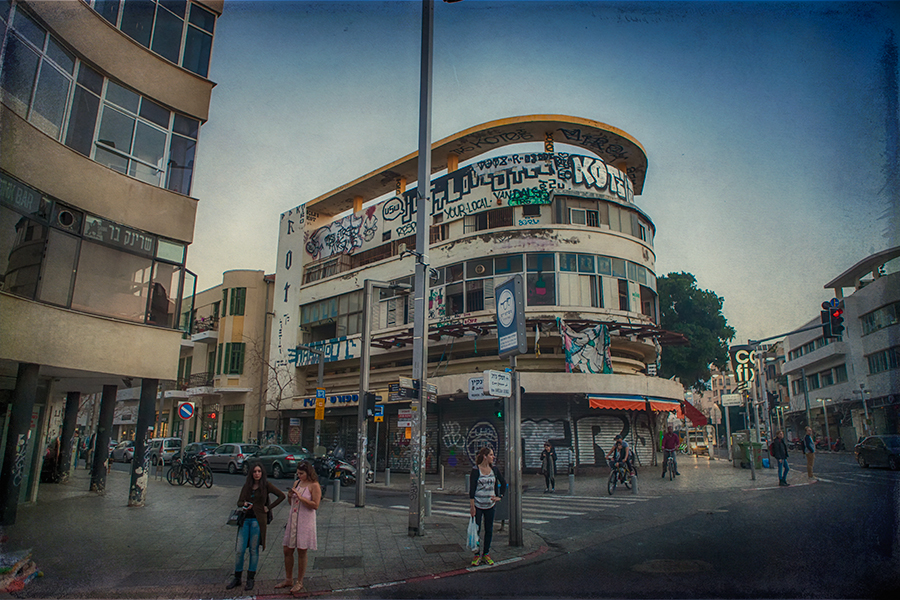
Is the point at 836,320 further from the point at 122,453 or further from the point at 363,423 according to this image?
the point at 122,453

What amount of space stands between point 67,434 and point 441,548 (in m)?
18.4

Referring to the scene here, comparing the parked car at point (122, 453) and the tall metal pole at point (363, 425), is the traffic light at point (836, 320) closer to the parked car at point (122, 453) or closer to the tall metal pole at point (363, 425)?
the tall metal pole at point (363, 425)

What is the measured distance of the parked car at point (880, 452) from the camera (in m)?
22.5

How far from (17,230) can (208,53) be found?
24.6 feet

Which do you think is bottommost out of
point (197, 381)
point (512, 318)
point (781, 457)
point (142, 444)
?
point (781, 457)

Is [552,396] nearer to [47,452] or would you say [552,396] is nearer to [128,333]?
[128,333]

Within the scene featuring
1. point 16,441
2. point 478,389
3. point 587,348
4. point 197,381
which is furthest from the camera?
point 197,381

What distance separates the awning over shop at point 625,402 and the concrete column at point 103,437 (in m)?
17.2

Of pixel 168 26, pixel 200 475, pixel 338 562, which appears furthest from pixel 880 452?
pixel 168 26

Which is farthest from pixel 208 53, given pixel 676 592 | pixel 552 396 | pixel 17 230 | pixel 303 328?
pixel 303 328

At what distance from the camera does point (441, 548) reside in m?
9.30

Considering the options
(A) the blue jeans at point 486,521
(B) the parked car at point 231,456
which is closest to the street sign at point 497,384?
(A) the blue jeans at point 486,521

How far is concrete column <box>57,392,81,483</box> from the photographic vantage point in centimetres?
2056

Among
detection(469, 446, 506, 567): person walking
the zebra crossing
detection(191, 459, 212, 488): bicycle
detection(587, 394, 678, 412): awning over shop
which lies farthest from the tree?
detection(469, 446, 506, 567): person walking
